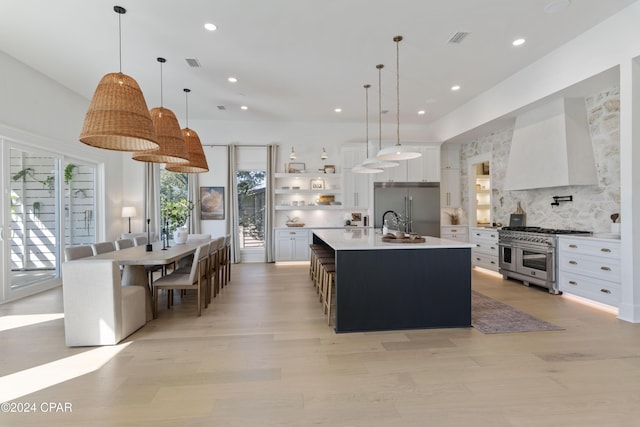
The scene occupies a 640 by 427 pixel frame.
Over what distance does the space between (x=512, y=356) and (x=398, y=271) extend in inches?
46.3

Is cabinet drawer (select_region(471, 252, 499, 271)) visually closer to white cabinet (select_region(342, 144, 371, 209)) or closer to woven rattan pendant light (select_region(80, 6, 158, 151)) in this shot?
white cabinet (select_region(342, 144, 371, 209))

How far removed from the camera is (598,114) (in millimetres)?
4277

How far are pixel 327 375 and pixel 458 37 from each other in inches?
163

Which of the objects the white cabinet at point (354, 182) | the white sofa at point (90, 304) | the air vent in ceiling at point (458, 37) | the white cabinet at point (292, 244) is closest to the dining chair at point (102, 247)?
the white sofa at point (90, 304)

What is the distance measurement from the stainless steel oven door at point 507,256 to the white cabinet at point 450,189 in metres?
2.16

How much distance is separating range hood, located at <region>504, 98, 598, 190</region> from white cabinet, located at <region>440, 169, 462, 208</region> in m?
2.26

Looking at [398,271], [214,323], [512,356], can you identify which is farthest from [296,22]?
[512,356]

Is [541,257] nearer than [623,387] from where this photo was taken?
No

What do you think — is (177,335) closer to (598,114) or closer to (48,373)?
(48,373)

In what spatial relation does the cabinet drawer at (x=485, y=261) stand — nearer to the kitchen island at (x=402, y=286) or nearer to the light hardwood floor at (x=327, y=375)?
the light hardwood floor at (x=327, y=375)

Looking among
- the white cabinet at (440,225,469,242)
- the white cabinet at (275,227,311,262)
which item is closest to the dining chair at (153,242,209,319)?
the white cabinet at (275,227,311,262)

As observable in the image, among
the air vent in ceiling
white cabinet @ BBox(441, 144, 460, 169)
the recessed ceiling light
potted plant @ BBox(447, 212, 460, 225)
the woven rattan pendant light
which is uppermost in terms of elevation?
the air vent in ceiling

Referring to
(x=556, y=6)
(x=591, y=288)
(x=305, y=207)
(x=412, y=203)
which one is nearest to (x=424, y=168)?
(x=412, y=203)

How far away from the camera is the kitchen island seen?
121 inches
